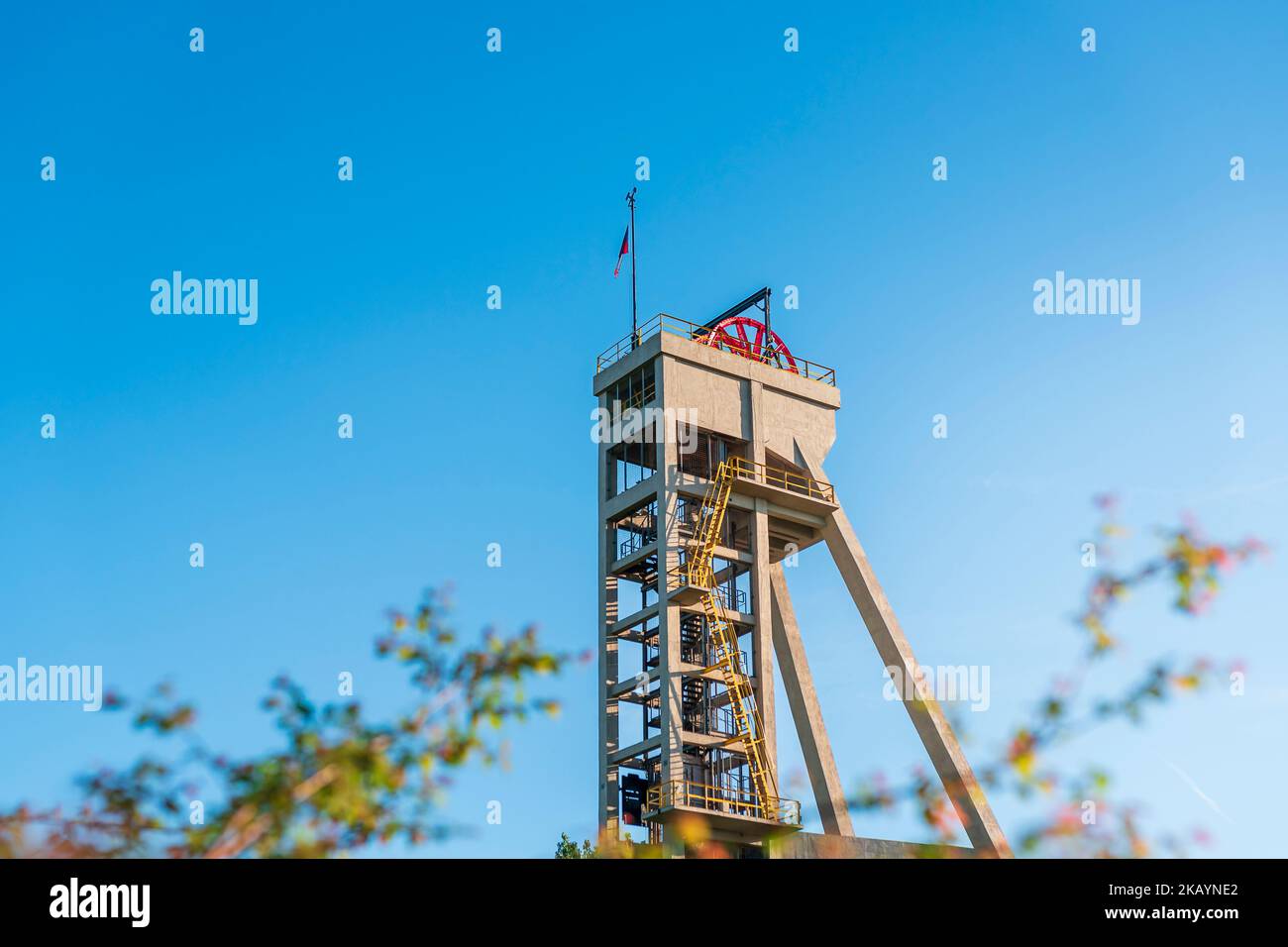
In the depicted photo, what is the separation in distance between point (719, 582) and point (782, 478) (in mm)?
4800

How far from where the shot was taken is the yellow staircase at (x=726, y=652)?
1741 inches

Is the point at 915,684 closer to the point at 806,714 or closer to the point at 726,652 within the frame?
the point at 806,714

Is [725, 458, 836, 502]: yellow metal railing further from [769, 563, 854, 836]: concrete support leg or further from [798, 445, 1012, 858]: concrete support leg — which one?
[769, 563, 854, 836]: concrete support leg

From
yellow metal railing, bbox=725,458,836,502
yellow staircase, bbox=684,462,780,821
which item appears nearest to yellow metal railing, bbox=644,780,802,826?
yellow staircase, bbox=684,462,780,821

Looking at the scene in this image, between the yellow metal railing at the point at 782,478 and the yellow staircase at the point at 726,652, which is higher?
the yellow metal railing at the point at 782,478

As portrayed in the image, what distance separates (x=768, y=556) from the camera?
166ft

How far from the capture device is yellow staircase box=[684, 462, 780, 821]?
4422cm

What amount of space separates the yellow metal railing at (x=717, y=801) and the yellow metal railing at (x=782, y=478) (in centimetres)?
1037

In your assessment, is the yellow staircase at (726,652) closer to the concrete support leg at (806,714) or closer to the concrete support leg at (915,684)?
the concrete support leg at (806,714)

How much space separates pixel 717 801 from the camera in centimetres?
4353

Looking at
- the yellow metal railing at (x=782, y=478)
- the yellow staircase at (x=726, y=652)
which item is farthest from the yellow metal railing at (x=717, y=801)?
the yellow metal railing at (x=782, y=478)

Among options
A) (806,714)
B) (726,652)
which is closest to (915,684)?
(806,714)

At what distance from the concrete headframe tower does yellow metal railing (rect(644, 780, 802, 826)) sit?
50 mm
